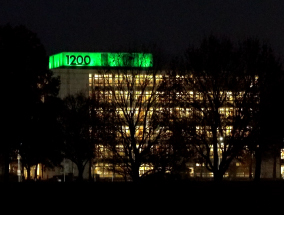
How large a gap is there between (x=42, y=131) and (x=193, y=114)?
1290cm

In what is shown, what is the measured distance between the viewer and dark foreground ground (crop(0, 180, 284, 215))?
22531 mm

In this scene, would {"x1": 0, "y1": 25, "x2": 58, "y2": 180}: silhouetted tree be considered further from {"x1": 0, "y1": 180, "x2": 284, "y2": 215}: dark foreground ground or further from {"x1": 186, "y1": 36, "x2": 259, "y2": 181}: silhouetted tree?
{"x1": 0, "y1": 180, "x2": 284, "y2": 215}: dark foreground ground

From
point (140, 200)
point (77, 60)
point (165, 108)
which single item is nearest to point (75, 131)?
point (165, 108)

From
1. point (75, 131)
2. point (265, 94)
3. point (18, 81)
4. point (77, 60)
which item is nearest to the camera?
point (265, 94)

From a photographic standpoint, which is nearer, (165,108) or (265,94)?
(265,94)

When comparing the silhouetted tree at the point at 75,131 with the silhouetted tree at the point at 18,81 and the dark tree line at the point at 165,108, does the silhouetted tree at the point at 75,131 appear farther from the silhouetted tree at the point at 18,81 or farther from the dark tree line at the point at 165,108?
the silhouetted tree at the point at 18,81

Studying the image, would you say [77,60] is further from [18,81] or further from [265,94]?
[265,94]

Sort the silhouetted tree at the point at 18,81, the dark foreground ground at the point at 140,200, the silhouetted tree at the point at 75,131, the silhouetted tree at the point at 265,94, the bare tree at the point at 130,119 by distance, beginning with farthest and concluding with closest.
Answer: the silhouetted tree at the point at 75,131 < the bare tree at the point at 130,119 < the silhouetted tree at the point at 18,81 < the silhouetted tree at the point at 265,94 < the dark foreground ground at the point at 140,200

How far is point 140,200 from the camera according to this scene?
25562 millimetres

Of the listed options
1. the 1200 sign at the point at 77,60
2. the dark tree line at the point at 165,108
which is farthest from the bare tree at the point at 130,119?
the 1200 sign at the point at 77,60

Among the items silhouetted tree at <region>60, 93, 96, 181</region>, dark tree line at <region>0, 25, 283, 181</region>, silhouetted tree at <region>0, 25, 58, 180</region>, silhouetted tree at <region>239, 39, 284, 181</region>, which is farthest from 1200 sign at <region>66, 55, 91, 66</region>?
silhouetted tree at <region>239, 39, 284, 181</region>

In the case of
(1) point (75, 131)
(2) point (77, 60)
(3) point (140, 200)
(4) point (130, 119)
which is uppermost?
(2) point (77, 60)

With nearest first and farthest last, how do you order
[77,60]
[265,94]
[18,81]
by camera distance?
[265,94], [18,81], [77,60]

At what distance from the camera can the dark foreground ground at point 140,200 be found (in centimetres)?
2253
